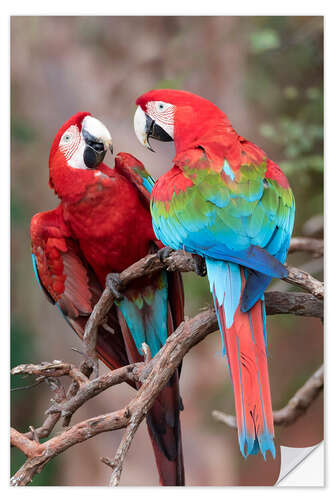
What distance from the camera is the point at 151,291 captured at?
1908 millimetres

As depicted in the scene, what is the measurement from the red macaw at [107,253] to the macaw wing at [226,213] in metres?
0.23

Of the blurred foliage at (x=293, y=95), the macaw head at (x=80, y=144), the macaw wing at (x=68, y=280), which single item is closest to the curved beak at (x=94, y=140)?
the macaw head at (x=80, y=144)

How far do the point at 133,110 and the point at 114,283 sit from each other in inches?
22.4

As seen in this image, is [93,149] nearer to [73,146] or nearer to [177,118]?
[73,146]

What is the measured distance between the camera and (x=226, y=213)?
5.08ft

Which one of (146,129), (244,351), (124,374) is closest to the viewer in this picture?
(244,351)

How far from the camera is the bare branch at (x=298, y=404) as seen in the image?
185 cm

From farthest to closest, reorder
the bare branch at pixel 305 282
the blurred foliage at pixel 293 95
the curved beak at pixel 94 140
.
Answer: the blurred foliage at pixel 293 95 < the curved beak at pixel 94 140 < the bare branch at pixel 305 282

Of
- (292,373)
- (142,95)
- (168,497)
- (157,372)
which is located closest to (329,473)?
(292,373)

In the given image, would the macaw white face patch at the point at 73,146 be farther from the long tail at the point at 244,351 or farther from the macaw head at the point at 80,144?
the long tail at the point at 244,351

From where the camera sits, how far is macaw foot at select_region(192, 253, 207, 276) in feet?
5.48

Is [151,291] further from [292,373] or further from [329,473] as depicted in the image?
[329,473]

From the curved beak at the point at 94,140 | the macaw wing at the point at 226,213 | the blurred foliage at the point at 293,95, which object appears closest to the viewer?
the macaw wing at the point at 226,213

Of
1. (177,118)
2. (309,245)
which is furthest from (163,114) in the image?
(309,245)
